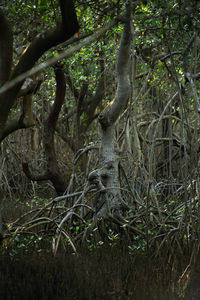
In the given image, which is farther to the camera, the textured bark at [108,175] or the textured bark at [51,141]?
the textured bark at [51,141]

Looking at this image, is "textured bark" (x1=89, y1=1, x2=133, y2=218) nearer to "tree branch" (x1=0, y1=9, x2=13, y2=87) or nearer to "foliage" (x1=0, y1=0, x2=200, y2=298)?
"foliage" (x1=0, y1=0, x2=200, y2=298)

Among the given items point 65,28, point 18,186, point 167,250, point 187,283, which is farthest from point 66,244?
point 18,186

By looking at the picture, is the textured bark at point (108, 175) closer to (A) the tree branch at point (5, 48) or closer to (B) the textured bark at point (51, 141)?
(A) the tree branch at point (5, 48)

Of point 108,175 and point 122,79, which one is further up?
point 122,79

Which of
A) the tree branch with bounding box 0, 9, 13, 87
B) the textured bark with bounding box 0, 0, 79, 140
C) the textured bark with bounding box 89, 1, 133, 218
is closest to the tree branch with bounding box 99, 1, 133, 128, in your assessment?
the textured bark with bounding box 89, 1, 133, 218

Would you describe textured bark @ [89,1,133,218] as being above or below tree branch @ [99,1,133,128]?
below

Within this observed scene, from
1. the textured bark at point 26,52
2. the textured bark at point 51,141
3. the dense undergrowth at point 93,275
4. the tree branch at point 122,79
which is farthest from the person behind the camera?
the textured bark at point 51,141

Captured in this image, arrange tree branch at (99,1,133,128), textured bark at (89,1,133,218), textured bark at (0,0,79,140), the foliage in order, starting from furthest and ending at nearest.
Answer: textured bark at (89,1,133,218), tree branch at (99,1,133,128), the foliage, textured bark at (0,0,79,140)

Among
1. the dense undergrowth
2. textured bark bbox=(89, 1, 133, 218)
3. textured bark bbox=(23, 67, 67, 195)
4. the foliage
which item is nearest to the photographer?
the dense undergrowth

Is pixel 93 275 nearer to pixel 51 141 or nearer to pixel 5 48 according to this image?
pixel 5 48

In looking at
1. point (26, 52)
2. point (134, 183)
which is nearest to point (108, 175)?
point (134, 183)

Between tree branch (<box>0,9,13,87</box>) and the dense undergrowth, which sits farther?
tree branch (<box>0,9,13,87</box>)

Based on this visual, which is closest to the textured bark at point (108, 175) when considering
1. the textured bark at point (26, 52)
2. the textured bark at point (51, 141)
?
the textured bark at point (26, 52)

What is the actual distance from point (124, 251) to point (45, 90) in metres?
5.58
